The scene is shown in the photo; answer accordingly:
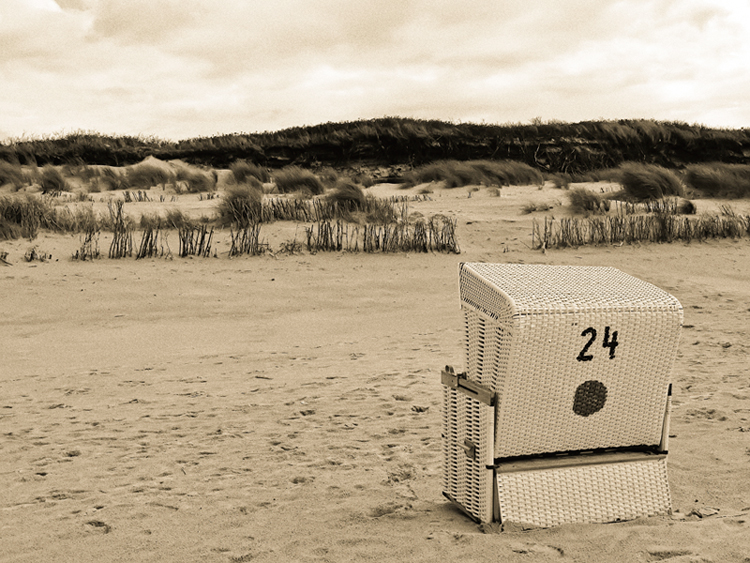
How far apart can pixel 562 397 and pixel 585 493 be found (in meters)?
0.40

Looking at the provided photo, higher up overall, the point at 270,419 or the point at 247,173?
the point at 247,173

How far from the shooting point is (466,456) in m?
2.93

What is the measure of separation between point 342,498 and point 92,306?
18.7 ft

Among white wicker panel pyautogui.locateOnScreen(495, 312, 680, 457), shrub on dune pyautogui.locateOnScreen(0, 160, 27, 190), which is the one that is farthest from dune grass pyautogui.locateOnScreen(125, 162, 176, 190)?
white wicker panel pyautogui.locateOnScreen(495, 312, 680, 457)

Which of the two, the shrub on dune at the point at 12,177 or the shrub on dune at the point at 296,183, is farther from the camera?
the shrub on dune at the point at 12,177

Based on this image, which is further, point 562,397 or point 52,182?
point 52,182

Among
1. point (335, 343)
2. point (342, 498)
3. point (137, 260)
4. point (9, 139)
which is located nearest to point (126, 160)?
point (9, 139)

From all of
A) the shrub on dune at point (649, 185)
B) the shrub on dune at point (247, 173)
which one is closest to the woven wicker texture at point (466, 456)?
the shrub on dune at point (649, 185)

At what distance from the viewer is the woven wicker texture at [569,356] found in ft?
8.66

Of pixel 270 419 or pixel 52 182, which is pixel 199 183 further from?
pixel 270 419

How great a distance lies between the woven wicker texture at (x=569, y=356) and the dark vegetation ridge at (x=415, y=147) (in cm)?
2070

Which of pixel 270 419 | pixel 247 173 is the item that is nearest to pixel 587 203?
pixel 247 173

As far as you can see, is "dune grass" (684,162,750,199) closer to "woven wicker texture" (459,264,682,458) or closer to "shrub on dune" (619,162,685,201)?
"shrub on dune" (619,162,685,201)

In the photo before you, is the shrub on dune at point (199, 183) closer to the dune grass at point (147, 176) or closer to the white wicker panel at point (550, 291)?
the dune grass at point (147, 176)
